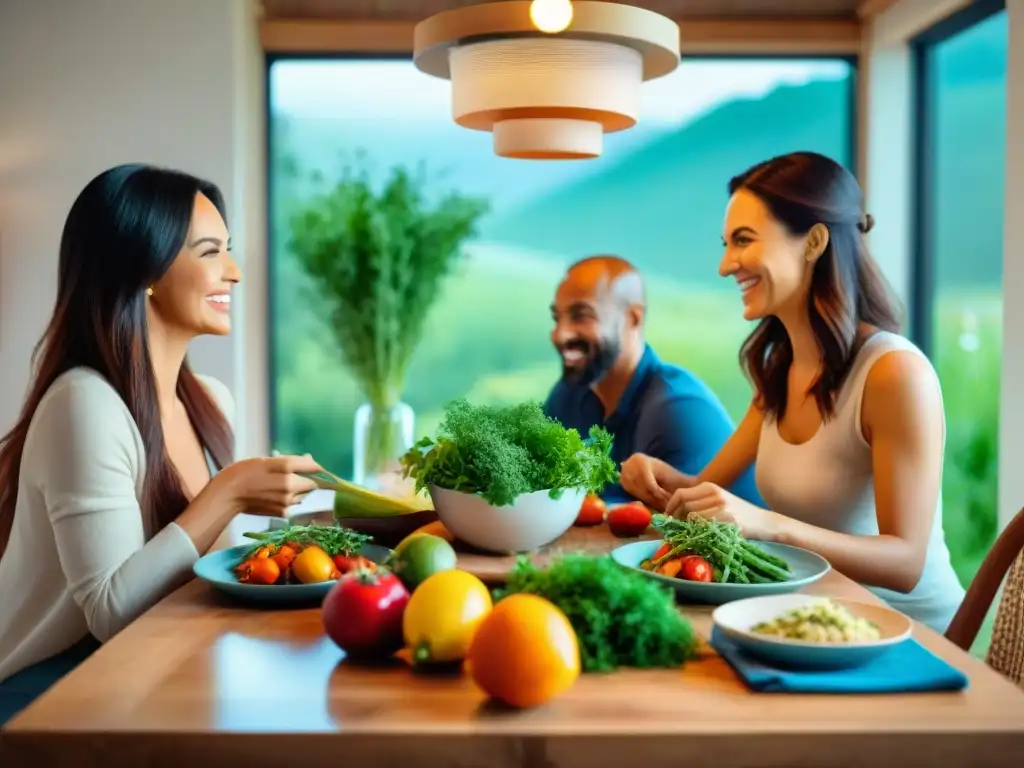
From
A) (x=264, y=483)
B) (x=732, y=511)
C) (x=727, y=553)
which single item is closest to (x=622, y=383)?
(x=732, y=511)

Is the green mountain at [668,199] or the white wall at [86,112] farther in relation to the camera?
→ the green mountain at [668,199]

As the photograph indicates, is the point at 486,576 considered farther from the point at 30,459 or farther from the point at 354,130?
the point at 354,130

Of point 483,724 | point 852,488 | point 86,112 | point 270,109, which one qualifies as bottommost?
point 483,724

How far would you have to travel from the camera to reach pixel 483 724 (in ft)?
3.93

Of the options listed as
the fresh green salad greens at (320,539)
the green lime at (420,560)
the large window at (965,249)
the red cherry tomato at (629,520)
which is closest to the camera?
the green lime at (420,560)

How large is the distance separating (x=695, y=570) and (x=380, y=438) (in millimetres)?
2093

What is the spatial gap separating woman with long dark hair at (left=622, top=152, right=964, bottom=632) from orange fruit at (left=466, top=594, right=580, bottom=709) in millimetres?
770

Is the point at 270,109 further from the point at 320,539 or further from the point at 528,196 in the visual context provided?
the point at 320,539

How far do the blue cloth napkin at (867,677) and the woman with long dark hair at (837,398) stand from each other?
0.62 m

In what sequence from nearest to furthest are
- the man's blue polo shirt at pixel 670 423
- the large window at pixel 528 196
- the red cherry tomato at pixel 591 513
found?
the red cherry tomato at pixel 591 513 < the man's blue polo shirt at pixel 670 423 < the large window at pixel 528 196

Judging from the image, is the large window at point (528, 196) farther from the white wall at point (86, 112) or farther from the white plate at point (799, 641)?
the white plate at point (799, 641)

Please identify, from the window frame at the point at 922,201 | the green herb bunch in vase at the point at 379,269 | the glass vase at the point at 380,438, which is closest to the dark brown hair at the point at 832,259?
the glass vase at the point at 380,438

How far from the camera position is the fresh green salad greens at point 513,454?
5.95ft

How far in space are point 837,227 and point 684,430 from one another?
945 millimetres
